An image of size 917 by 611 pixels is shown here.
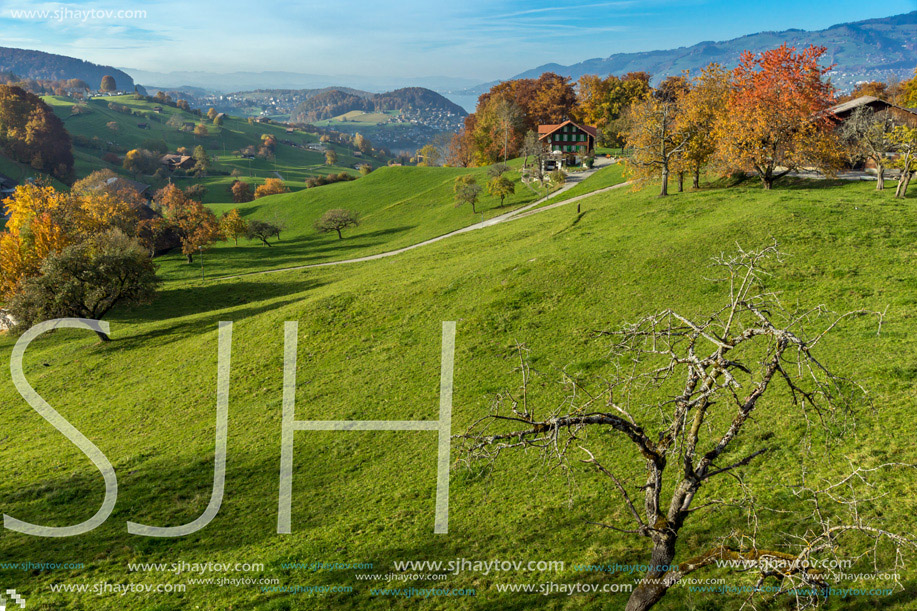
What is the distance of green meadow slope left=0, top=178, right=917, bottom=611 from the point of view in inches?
522

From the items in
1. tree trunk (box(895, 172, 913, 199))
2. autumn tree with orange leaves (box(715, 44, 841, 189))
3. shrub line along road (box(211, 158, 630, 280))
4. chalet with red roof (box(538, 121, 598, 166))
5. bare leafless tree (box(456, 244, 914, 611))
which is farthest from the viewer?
chalet with red roof (box(538, 121, 598, 166))

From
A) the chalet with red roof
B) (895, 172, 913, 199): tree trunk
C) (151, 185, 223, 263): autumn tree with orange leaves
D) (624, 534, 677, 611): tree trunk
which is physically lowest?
(624, 534, 677, 611): tree trunk

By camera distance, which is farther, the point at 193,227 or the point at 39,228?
the point at 193,227

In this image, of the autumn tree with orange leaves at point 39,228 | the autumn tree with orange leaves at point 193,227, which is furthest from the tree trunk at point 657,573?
the autumn tree with orange leaves at point 193,227

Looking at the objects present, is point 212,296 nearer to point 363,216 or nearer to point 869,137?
Answer: point 363,216

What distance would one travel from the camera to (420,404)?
22.5m

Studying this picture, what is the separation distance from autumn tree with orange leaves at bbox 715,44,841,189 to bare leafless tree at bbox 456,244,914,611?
86.7 feet

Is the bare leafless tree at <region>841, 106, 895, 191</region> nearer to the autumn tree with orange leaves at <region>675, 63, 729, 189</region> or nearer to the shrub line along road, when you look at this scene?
the autumn tree with orange leaves at <region>675, 63, 729, 189</region>

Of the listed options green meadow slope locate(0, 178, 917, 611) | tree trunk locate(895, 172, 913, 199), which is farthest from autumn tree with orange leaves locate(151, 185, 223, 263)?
tree trunk locate(895, 172, 913, 199)

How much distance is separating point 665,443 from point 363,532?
10376 millimetres

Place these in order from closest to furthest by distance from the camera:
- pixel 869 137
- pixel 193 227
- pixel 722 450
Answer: pixel 722 450 < pixel 869 137 < pixel 193 227

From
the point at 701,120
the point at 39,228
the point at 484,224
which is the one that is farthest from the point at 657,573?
the point at 39,228

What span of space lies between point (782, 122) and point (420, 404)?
1611 inches

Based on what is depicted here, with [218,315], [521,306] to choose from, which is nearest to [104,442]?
[218,315]
